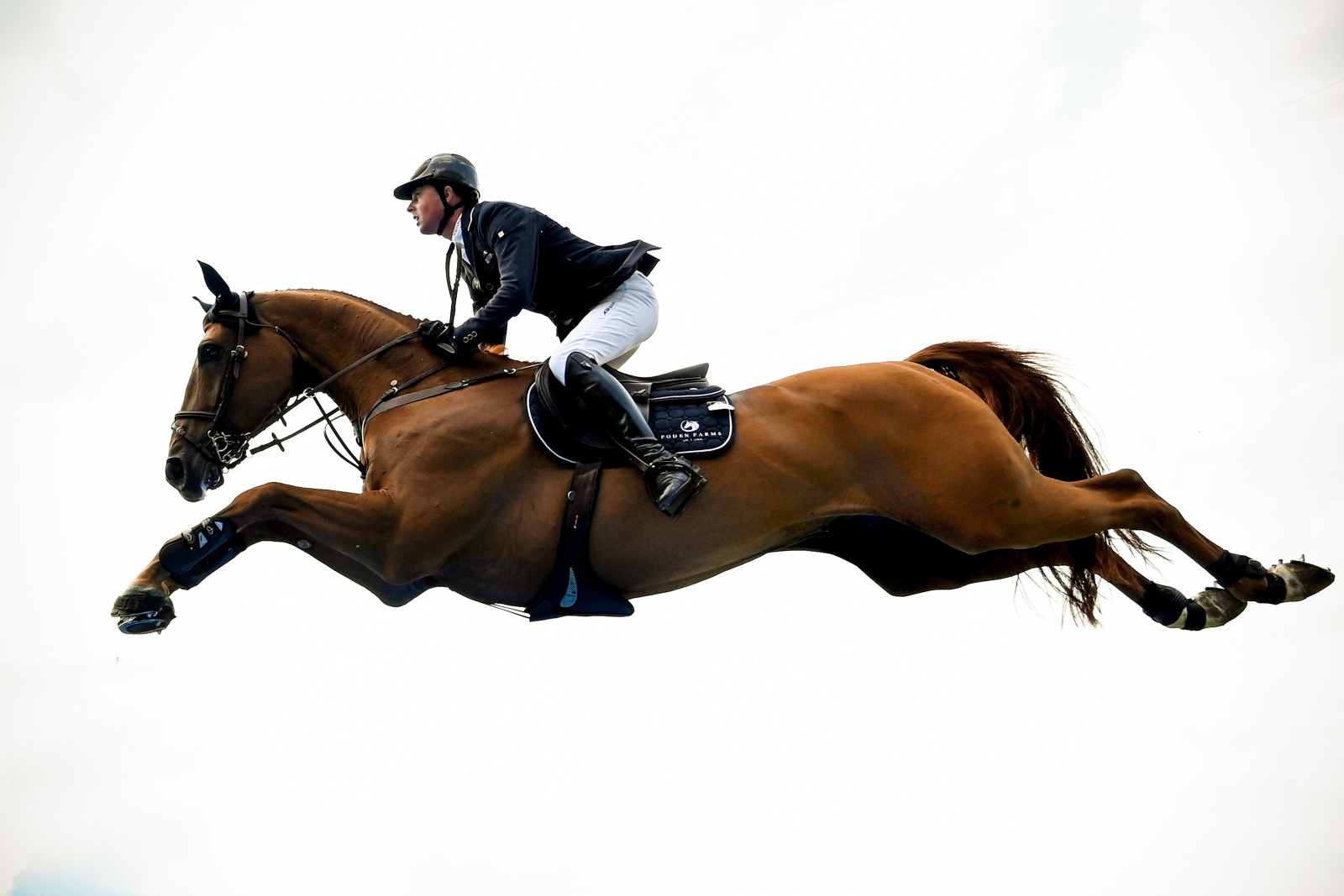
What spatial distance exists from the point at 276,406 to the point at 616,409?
1.62 metres

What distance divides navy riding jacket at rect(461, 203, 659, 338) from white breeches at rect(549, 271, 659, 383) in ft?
0.24

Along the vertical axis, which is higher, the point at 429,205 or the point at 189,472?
the point at 429,205

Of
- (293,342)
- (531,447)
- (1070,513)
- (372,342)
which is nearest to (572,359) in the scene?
(531,447)

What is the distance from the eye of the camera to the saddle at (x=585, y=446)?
172 inches

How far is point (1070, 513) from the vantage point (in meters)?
4.70

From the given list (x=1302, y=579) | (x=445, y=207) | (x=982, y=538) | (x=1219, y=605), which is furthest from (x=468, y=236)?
(x=1302, y=579)

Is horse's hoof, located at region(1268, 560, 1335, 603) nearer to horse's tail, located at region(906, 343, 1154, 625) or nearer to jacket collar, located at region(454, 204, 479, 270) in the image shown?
horse's tail, located at region(906, 343, 1154, 625)

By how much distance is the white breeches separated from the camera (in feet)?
14.8

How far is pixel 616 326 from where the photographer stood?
4.70m

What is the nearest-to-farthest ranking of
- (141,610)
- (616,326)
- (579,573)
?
(141,610) < (579,573) < (616,326)

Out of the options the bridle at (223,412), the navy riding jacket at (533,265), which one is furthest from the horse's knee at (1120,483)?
the bridle at (223,412)

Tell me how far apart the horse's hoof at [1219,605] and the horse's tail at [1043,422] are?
477 millimetres

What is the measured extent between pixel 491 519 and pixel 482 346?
103cm

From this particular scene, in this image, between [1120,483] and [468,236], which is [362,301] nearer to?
[468,236]
